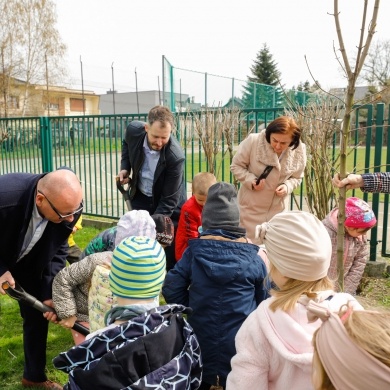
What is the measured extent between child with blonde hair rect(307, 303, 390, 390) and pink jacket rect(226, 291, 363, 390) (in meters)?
0.37

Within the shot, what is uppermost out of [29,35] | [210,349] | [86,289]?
[29,35]

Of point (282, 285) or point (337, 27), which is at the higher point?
point (337, 27)

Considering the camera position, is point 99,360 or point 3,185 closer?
A: point 99,360

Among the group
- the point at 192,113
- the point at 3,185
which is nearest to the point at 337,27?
the point at 3,185

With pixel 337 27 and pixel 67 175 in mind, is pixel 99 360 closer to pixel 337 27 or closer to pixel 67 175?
pixel 67 175

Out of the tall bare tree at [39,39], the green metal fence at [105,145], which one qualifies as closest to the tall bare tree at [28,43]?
the tall bare tree at [39,39]

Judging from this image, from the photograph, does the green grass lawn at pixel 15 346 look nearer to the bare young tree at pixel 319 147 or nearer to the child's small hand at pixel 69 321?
the child's small hand at pixel 69 321

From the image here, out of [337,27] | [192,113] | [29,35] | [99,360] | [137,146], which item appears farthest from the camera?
[29,35]

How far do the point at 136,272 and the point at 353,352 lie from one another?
969 mm

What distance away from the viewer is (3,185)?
2.71m

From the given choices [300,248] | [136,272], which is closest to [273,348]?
[300,248]

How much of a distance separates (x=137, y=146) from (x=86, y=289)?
181cm

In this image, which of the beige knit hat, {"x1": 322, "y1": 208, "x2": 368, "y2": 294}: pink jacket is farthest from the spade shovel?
{"x1": 322, "y1": 208, "x2": 368, "y2": 294}: pink jacket

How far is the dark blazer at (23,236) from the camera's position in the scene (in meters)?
2.66
